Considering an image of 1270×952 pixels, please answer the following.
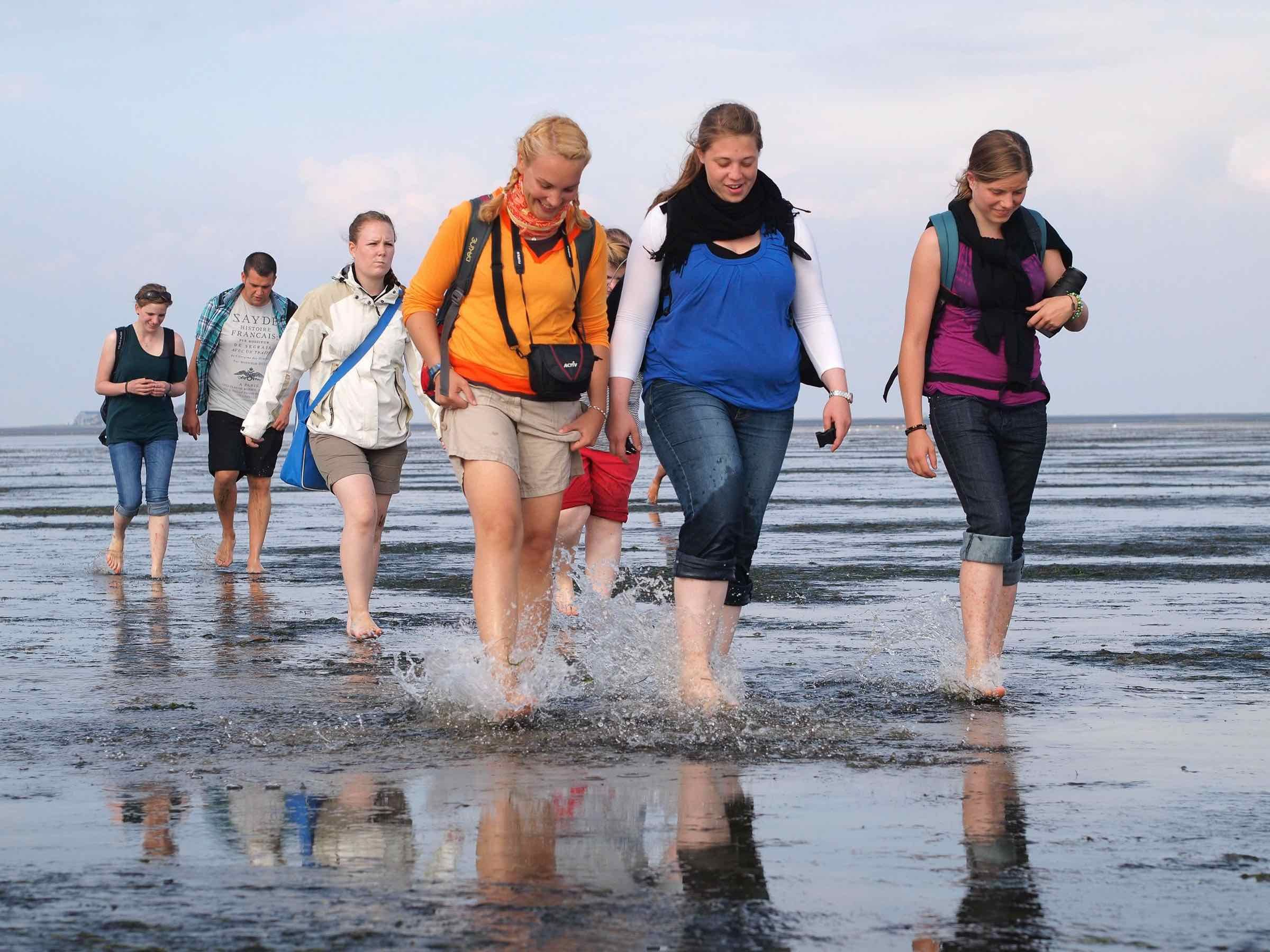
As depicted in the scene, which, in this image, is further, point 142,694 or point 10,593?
point 10,593

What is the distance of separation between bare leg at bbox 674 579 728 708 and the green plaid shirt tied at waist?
619 cm

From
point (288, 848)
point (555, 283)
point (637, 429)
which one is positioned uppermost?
point (555, 283)

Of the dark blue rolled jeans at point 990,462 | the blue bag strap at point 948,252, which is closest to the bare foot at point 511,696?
the dark blue rolled jeans at point 990,462

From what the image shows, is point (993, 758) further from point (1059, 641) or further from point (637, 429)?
point (1059, 641)

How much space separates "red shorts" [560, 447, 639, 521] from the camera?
836 cm

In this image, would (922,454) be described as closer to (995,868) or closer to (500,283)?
(500,283)

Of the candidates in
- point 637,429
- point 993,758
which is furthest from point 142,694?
point 993,758

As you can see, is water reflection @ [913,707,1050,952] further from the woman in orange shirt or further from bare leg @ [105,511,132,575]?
bare leg @ [105,511,132,575]

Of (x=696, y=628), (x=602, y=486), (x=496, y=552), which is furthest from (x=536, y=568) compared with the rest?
(x=602, y=486)

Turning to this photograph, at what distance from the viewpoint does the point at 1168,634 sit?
7.98m

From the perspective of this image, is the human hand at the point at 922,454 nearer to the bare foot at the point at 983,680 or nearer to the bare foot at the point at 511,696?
the bare foot at the point at 983,680

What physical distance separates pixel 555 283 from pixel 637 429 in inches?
26.7

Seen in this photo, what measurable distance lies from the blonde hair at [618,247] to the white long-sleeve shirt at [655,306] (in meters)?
2.34

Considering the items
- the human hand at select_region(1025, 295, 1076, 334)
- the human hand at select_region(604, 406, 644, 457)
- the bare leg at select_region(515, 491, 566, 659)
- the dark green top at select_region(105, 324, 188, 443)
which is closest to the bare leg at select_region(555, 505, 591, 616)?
the bare leg at select_region(515, 491, 566, 659)
